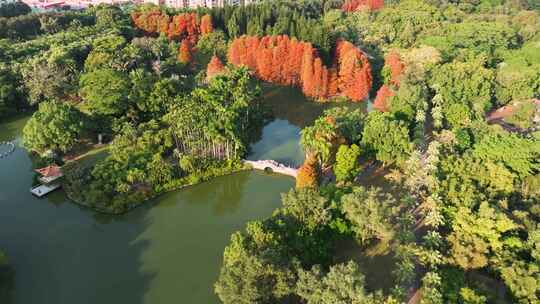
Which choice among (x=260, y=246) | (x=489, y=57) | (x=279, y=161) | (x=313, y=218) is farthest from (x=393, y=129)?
(x=489, y=57)

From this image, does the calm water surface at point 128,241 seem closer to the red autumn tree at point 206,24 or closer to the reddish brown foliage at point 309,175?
the reddish brown foliage at point 309,175

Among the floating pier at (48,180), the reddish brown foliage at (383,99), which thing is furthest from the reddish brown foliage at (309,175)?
the floating pier at (48,180)

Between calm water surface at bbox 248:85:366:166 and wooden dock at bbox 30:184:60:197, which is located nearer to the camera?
wooden dock at bbox 30:184:60:197

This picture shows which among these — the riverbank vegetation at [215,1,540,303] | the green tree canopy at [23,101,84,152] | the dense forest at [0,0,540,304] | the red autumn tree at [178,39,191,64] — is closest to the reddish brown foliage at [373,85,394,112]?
the riverbank vegetation at [215,1,540,303]

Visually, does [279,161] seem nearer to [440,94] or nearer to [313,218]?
[313,218]

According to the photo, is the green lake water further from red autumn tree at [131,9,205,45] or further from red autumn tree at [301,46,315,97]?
red autumn tree at [131,9,205,45]

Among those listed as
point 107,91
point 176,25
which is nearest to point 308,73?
point 107,91
